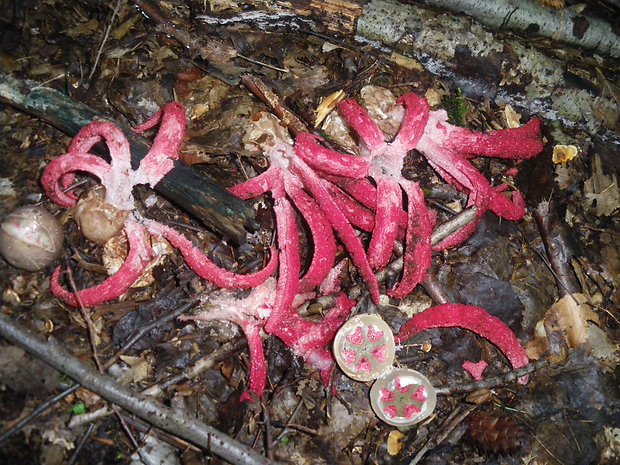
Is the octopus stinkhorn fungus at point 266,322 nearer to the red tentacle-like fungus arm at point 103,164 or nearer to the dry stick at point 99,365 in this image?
the dry stick at point 99,365

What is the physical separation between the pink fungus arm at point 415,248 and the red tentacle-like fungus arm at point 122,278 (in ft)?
6.19

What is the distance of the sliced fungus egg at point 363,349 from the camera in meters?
3.22

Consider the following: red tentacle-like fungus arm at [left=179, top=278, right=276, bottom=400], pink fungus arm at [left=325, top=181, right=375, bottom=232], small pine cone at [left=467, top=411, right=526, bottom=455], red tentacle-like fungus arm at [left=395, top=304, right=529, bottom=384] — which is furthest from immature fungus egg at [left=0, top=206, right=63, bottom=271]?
small pine cone at [left=467, top=411, right=526, bottom=455]

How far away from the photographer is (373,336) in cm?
326

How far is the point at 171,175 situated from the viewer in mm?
3152

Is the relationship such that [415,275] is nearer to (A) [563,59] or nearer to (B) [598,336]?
(B) [598,336]

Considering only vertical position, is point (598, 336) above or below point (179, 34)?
below

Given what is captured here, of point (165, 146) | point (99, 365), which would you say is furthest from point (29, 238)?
point (165, 146)

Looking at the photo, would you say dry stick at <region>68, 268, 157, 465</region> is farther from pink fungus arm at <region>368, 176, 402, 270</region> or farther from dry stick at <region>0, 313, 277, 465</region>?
pink fungus arm at <region>368, 176, 402, 270</region>

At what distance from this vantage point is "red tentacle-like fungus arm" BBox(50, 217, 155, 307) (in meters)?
3.07

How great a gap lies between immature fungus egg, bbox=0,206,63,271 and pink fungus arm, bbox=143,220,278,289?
0.61 meters

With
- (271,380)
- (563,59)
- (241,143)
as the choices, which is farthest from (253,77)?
(563,59)

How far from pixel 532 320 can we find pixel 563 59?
2543 millimetres

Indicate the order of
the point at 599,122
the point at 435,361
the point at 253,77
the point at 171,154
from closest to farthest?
1. the point at 171,154
2. the point at 435,361
3. the point at 253,77
4. the point at 599,122
